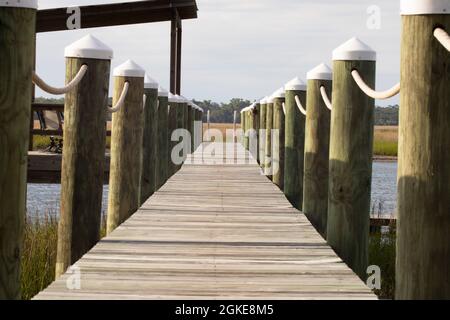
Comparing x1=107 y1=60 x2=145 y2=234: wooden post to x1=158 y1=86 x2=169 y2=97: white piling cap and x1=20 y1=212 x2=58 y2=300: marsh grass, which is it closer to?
x1=20 y1=212 x2=58 y2=300: marsh grass

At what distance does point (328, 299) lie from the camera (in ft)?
13.2

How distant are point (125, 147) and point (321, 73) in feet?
5.56

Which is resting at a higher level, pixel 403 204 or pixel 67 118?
pixel 67 118

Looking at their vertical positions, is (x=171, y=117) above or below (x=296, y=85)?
below

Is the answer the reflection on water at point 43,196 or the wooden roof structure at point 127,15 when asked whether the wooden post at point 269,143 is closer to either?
the reflection on water at point 43,196

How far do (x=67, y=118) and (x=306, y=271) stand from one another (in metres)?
1.76

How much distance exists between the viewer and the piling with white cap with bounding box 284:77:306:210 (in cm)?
912

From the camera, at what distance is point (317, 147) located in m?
7.12

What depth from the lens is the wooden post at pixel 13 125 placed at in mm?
3434

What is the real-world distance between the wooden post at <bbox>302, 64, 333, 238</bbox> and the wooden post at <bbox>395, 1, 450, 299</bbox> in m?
3.37

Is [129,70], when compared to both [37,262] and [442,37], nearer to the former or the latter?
[37,262]

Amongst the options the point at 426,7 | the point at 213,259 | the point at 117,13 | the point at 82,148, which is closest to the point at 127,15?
the point at 117,13
